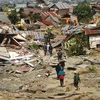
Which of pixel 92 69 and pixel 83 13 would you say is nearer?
pixel 92 69

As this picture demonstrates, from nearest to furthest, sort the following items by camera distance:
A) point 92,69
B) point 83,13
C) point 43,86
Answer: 1. point 43,86
2. point 92,69
3. point 83,13

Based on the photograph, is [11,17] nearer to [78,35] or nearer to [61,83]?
[78,35]

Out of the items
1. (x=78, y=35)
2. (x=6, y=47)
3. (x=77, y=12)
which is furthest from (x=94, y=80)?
(x=77, y=12)

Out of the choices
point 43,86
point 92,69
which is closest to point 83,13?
point 92,69

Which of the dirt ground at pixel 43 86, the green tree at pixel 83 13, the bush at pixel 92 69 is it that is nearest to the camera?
the dirt ground at pixel 43 86

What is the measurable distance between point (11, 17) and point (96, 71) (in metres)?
30.7

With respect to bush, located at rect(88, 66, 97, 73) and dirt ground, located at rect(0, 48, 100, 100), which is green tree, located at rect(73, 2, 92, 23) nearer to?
bush, located at rect(88, 66, 97, 73)

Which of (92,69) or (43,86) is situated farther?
(92,69)

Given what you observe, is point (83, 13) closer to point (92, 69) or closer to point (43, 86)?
point (92, 69)

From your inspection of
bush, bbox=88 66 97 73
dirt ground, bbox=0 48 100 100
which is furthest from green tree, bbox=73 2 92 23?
dirt ground, bbox=0 48 100 100

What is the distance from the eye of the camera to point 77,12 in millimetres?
60031

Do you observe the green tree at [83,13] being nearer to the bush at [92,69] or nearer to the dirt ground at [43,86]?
the bush at [92,69]

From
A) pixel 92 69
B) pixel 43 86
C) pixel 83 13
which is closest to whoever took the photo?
pixel 43 86

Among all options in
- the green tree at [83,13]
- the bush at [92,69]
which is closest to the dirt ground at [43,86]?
the bush at [92,69]
